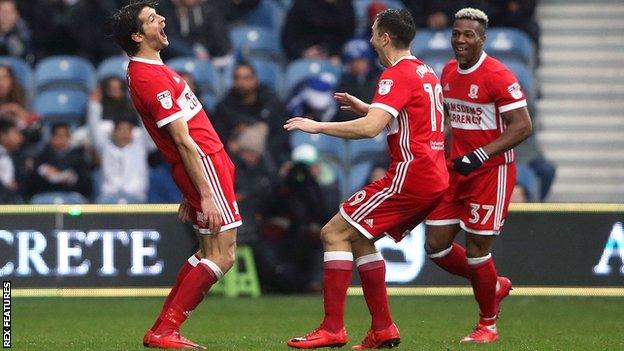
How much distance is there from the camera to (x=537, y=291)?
14.1 metres

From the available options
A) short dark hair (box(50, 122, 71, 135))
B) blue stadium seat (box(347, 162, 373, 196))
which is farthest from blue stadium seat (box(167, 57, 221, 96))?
blue stadium seat (box(347, 162, 373, 196))

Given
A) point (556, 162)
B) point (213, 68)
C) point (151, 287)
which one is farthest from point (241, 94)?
point (556, 162)

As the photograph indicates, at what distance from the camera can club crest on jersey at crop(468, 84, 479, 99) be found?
393 inches

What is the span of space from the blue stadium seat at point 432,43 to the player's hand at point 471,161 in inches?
277

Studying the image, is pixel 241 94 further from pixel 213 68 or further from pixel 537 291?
pixel 537 291

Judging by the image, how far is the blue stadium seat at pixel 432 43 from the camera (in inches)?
659

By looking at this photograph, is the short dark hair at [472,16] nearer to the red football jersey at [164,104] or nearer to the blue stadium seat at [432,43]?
the red football jersey at [164,104]

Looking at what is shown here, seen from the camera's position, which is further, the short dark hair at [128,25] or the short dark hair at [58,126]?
the short dark hair at [58,126]

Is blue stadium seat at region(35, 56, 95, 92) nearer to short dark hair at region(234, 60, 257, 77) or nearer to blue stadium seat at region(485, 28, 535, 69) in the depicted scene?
short dark hair at region(234, 60, 257, 77)

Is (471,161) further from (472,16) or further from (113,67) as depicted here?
(113,67)

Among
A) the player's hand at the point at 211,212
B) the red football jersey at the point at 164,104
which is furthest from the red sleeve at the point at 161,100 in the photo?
the player's hand at the point at 211,212

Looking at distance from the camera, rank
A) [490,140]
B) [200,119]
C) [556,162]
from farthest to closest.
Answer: [556,162] < [490,140] < [200,119]

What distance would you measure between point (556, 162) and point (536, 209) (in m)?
2.97

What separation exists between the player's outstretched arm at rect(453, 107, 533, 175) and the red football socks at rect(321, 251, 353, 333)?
1230mm
